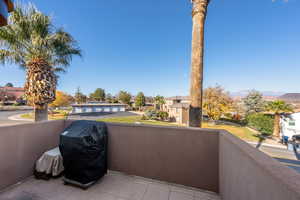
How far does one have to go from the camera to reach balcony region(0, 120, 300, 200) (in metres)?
2.03

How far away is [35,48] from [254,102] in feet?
104

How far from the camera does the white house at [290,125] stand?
38.3 ft

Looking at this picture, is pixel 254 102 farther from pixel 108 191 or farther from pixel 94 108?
pixel 94 108

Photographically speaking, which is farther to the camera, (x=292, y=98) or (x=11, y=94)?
(x=11, y=94)

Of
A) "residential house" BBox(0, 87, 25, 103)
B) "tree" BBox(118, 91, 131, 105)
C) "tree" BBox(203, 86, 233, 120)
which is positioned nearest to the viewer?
"tree" BBox(203, 86, 233, 120)

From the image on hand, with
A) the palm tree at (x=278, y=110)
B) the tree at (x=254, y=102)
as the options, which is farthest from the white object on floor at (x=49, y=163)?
the tree at (x=254, y=102)

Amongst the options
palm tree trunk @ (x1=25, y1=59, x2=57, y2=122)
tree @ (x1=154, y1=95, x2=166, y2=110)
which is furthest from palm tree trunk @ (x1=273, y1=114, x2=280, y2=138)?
palm tree trunk @ (x1=25, y1=59, x2=57, y2=122)

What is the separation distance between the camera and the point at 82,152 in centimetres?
203

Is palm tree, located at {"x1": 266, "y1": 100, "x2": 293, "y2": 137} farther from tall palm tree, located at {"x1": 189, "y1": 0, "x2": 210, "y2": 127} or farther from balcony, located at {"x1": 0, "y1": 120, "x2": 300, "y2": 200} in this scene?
balcony, located at {"x1": 0, "y1": 120, "x2": 300, "y2": 200}

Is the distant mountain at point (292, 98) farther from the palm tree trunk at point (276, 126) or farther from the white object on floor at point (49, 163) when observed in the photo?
the white object on floor at point (49, 163)

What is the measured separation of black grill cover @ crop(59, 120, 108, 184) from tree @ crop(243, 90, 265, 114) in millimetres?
29591

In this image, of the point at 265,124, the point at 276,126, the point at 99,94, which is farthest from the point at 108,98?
the point at 276,126

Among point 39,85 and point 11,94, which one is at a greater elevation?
point 11,94

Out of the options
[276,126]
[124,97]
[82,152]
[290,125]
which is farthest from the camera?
[124,97]
